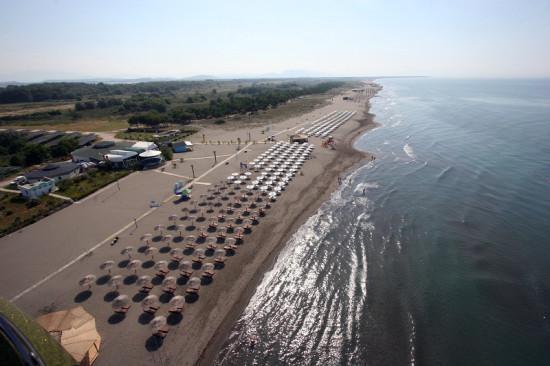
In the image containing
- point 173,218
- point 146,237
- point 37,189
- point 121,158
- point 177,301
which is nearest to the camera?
point 177,301

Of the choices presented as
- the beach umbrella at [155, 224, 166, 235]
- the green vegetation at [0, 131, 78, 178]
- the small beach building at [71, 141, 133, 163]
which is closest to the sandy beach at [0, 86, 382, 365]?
the beach umbrella at [155, 224, 166, 235]

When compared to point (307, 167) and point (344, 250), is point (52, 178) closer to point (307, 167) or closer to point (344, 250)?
point (307, 167)

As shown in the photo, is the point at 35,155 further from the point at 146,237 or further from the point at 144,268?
the point at 144,268

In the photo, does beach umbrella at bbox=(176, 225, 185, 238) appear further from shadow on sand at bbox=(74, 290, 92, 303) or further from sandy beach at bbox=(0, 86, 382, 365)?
shadow on sand at bbox=(74, 290, 92, 303)

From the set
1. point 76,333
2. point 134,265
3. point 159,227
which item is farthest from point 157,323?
point 159,227

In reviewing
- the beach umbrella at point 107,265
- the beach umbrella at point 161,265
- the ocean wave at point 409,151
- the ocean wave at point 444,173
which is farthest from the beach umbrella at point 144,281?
the ocean wave at point 409,151
